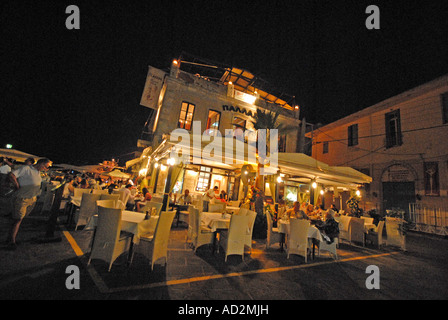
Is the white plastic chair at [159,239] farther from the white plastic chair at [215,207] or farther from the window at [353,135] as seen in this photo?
the window at [353,135]

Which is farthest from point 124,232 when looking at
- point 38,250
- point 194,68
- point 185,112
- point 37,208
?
point 194,68

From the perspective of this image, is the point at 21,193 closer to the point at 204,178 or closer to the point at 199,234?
the point at 199,234

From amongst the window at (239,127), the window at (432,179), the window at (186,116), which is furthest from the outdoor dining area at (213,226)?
the window at (432,179)

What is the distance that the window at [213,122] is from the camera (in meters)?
12.9

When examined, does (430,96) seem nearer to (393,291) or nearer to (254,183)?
(254,183)

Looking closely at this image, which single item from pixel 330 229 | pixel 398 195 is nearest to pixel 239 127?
pixel 330 229

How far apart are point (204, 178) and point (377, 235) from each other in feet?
31.2

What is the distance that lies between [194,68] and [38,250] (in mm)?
14254

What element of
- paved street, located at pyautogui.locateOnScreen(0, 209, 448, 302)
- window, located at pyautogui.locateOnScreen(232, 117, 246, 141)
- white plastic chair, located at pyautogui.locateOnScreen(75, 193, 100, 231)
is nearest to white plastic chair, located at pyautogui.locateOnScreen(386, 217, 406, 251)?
paved street, located at pyautogui.locateOnScreen(0, 209, 448, 302)

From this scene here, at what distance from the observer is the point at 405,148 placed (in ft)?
43.4

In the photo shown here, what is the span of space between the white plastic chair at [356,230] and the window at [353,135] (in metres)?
12.3

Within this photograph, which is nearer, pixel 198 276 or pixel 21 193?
pixel 198 276

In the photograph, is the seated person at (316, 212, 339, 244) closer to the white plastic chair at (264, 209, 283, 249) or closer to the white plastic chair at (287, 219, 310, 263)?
the white plastic chair at (287, 219, 310, 263)

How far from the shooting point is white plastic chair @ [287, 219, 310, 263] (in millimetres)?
5066
